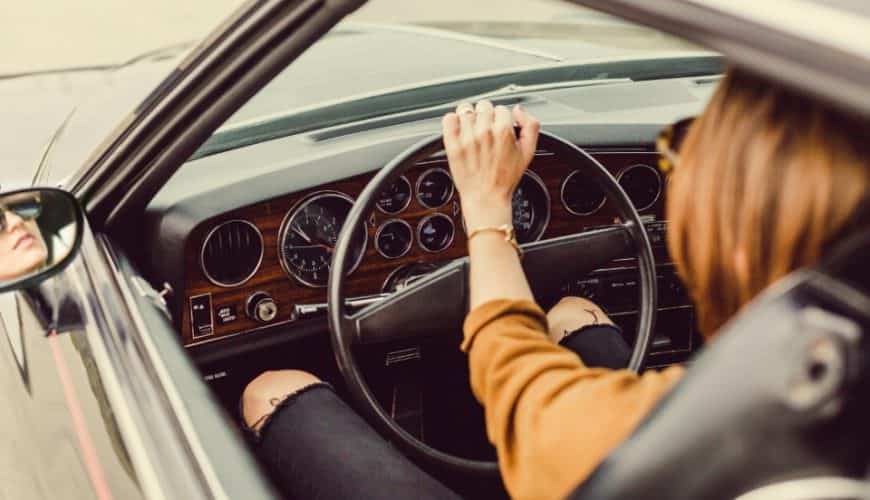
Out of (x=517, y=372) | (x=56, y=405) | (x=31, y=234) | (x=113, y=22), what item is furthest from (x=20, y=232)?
(x=113, y=22)

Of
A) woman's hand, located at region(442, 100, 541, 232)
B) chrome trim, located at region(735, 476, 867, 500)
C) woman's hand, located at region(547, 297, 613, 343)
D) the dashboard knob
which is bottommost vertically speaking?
woman's hand, located at region(547, 297, 613, 343)

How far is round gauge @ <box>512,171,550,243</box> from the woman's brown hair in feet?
4.84

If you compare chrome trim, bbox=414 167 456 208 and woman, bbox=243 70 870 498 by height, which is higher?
woman, bbox=243 70 870 498

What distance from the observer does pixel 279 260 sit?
96.7 inches

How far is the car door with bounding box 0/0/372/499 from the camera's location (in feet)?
4.77

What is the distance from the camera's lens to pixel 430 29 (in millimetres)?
3941

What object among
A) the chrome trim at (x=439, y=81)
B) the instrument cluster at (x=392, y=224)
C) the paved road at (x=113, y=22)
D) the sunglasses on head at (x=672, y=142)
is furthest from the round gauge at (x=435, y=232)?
the paved road at (x=113, y=22)

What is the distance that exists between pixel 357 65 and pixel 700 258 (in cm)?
257

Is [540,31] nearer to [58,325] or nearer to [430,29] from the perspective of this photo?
[430,29]

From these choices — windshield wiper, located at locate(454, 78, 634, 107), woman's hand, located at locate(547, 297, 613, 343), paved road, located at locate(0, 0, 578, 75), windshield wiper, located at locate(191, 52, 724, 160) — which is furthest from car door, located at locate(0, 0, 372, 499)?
paved road, located at locate(0, 0, 578, 75)

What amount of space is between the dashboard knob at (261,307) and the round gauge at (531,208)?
27.2 inches

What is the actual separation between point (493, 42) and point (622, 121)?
1.14 metres

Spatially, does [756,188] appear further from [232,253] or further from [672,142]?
[232,253]

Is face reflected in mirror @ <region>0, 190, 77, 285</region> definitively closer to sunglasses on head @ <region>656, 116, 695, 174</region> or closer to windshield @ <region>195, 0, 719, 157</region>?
windshield @ <region>195, 0, 719, 157</region>
